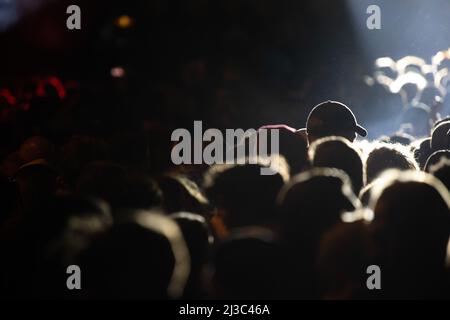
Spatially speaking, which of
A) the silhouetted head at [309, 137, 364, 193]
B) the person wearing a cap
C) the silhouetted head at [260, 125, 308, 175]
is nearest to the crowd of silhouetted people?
the silhouetted head at [309, 137, 364, 193]

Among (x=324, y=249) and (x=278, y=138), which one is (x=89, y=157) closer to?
(x=278, y=138)

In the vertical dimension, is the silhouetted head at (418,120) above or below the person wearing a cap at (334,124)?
above

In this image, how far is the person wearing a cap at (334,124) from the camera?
394 cm

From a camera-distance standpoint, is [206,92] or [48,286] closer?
[48,286]

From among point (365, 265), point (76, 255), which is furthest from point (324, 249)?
point (76, 255)

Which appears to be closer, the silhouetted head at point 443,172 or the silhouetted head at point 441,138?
the silhouetted head at point 443,172

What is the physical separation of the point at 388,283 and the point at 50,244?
1034 millimetres

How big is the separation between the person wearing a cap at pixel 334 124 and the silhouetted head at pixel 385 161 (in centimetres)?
52

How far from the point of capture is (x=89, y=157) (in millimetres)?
3645

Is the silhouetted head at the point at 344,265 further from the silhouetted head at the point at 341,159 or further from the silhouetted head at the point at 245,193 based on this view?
the silhouetted head at the point at 341,159

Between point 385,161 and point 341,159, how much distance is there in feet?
1.68

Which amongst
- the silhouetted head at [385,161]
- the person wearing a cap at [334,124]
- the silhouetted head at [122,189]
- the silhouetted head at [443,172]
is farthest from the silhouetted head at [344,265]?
the person wearing a cap at [334,124]

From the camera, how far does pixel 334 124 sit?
13.0ft

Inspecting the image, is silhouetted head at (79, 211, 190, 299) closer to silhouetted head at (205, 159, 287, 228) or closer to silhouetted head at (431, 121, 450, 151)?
silhouetted head at (205, 159, 287, 228)
